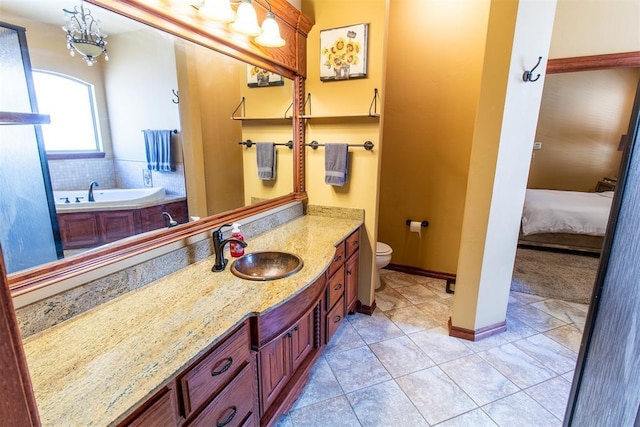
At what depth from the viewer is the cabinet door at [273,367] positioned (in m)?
1.32

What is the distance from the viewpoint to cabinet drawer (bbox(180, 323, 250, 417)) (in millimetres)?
932

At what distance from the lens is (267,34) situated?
1665mm

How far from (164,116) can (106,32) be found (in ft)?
1.24

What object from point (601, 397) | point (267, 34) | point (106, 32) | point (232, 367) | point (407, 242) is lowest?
point (407, 242)

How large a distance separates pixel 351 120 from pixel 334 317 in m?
1.39

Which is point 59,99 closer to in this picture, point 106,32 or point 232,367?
point 106,32

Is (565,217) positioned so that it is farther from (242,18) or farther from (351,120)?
(242,18)

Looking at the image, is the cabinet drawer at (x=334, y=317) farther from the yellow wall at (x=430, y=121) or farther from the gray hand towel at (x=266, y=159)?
the yellow wall at (x=430, y=121)

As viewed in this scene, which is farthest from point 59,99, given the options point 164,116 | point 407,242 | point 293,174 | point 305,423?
point 407,242

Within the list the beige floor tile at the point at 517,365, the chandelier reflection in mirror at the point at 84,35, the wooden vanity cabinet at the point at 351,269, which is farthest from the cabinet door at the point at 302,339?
the chandelier reflection in mirror at the point at 84,35

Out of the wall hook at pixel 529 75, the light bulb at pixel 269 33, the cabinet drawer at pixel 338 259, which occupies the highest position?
the light bulb at pixel 269 33

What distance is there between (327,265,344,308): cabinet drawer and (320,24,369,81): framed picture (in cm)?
137

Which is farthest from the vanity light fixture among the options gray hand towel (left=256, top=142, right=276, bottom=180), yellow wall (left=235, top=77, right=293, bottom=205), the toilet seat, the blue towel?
the toilet seat

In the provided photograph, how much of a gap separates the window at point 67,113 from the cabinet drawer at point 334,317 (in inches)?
59.8
